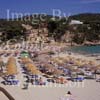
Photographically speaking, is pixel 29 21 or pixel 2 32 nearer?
pixel 2 32

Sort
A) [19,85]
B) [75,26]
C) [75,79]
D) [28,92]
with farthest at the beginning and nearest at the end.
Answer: [75,26]
[75,79]
[19,85]
[28,92]

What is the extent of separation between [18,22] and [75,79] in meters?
53.4

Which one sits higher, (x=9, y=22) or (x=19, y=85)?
(x=9, y=22)

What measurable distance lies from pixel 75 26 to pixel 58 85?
57872mm

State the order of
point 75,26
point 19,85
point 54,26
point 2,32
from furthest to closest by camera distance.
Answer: point 75,26 → point 54,26 → point 2,32 → point 19,85

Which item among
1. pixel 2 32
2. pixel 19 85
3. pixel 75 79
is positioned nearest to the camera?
pixel 19 85

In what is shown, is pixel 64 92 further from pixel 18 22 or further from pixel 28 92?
pixel 18 22

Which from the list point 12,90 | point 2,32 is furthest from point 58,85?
point 2,32

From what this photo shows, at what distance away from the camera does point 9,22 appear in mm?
69000

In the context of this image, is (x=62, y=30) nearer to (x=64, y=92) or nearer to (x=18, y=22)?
(x=18, y=22)

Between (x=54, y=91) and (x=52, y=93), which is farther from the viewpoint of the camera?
(x=54, y=91)

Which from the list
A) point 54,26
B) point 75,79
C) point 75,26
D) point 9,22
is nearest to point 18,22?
point 9,22

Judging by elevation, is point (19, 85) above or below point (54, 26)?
below

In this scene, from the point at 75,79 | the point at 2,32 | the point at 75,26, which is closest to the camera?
the point at 75,79
